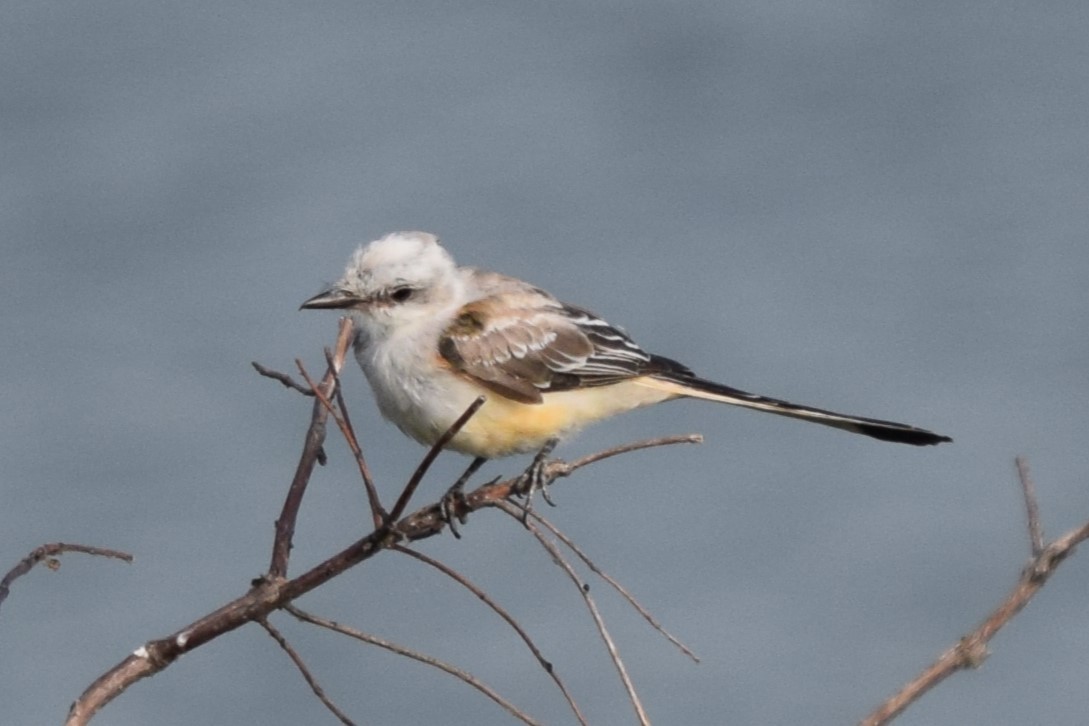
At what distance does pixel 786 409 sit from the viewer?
13.3 ft

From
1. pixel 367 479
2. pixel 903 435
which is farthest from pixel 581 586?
pixel 903 435

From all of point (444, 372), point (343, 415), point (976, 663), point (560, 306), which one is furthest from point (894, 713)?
point (560, 306)

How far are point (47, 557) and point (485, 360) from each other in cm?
178

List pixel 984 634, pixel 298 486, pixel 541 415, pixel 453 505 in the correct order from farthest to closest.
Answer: pixel 541 415 < pixel 453 505 < pixel 298 486 < pixel 984 634

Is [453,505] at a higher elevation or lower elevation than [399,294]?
lower

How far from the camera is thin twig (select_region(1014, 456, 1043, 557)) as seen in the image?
186 cm

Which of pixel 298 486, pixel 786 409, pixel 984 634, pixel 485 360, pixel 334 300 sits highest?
pixel 334 300

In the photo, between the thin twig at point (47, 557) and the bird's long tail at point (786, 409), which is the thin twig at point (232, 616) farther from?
the bird's long tail at point (786, 409)

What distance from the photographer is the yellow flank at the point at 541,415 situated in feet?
12.7

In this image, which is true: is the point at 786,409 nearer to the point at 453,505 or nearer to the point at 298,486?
the point at 453,505

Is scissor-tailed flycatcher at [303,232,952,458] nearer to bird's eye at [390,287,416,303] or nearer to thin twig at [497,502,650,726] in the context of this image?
bird's eye at [390,287,416,303]

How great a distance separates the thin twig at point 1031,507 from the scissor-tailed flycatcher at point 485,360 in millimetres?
1717

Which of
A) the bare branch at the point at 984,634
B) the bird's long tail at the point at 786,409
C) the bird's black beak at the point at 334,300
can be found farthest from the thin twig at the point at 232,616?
the bird's black beak at the point at 334,300

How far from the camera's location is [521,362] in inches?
162
